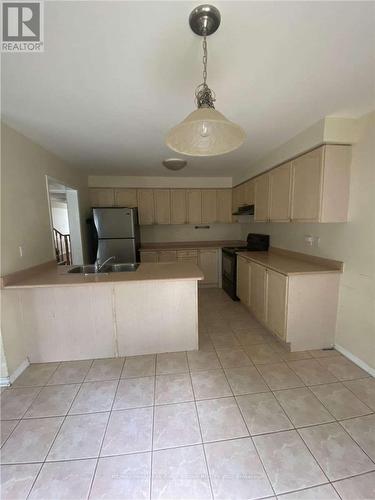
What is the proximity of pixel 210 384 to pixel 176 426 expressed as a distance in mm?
477

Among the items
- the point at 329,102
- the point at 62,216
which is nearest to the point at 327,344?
the point at 329,102

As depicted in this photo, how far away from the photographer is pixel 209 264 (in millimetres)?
4418

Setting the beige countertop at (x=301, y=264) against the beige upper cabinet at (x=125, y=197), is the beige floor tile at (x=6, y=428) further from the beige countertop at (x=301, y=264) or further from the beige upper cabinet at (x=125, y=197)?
the beige upper cabinet at (x=125, y=197)

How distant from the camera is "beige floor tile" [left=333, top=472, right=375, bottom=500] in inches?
43.2

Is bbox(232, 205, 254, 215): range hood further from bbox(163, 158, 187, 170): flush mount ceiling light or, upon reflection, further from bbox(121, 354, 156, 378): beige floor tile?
bbox(121, 354, 156, 378): beige floor tile

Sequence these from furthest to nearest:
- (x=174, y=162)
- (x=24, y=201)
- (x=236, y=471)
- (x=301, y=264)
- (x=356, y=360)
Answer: (x=174, y=162) → (x=301, y=264) → (x=24, y=201) → (x=356, y=360) → (x=236, y=471)

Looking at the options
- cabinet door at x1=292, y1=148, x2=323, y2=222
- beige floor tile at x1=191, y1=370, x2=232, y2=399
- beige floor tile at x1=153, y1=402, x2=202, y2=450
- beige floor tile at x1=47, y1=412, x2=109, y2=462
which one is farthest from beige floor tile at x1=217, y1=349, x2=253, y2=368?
cabinet door at x1=292, y1=148, x2=323, y2=222

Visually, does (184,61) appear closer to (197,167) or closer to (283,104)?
(283,104)

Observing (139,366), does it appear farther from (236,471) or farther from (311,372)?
(311,372)

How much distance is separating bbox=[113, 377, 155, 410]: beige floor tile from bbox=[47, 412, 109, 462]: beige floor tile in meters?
0.14

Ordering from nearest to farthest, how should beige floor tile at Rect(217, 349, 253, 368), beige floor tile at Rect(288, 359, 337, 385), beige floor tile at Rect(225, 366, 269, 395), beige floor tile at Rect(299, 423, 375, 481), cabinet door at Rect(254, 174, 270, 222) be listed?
beige floor tile at Rect(299, 423, 375, 481), beige floor tile at Rect(225, 366, 269, 395), beige floor tile at Rect(288, 359, 337, 385), beige floor tile at Rect(217, 349, 253, 368), cabinet door at Rect(254, 174, 270, 222)

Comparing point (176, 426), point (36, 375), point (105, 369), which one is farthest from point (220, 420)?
→ point (36, 375)

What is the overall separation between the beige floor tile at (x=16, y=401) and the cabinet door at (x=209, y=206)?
146 inches

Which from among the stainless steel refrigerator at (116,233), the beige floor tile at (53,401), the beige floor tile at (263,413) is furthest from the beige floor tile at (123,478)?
the stainless steel refrigerator at (116,233)
